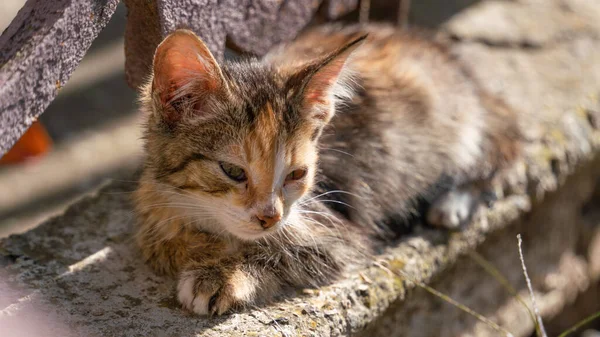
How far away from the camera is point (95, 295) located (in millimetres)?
2287

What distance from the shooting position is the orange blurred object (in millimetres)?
3961

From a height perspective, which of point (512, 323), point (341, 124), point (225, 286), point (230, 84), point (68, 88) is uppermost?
point (230, 84)

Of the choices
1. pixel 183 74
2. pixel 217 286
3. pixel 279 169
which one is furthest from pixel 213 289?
pixel 183 74

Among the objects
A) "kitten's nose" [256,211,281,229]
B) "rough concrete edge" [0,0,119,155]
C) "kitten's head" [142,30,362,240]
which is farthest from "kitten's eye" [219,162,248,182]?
"rough concrete edge" [0,0,119,155]

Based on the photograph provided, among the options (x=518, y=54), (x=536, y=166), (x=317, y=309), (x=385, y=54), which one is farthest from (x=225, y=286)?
(x=518, y=54)

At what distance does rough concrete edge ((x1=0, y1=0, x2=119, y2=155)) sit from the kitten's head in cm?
23

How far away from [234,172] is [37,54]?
0.64 metres

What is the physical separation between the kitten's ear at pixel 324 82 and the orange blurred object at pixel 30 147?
7.14 feet

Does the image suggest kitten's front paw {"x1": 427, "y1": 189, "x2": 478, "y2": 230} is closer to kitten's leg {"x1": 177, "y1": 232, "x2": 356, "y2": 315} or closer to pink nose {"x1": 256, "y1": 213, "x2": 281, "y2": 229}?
kitten's leg {"x1": 177, "y1": 232, "x2": 356, "y2": 315}

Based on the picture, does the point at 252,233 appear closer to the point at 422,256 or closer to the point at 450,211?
the point at 422,256

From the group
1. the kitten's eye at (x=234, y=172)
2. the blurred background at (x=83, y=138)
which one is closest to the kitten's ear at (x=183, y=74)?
the kitten's eye at (x=234, y=172)

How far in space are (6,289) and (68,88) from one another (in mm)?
→ 2330

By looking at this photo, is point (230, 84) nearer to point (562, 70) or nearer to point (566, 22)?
point (562, 70)

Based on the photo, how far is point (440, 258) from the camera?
2.86m
